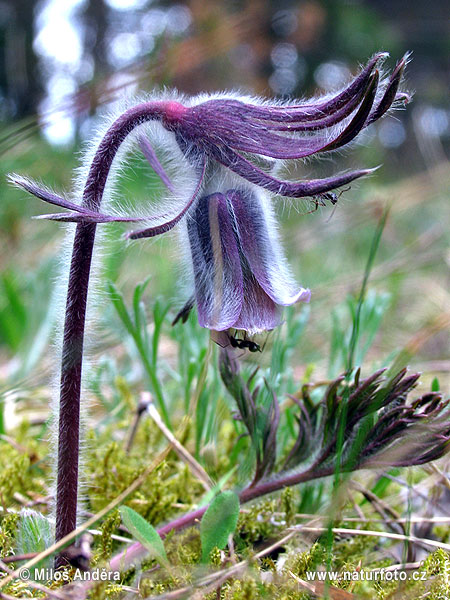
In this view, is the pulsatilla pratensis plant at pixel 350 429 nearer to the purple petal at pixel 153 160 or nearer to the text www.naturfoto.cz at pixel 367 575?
the text www.naturfoto.cz at pixel 367 575

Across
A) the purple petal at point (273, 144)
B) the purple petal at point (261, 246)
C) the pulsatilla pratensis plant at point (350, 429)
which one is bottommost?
the pulsatilla pratensis plant at point (350, 429)

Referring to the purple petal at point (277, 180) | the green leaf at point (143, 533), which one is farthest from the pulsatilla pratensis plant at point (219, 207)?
the green leaf at point (143, 533)

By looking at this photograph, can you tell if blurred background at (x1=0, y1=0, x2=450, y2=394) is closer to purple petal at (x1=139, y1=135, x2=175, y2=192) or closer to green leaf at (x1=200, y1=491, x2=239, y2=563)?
purple petal at (x1=139, y1=135, x2=175, y2=192)

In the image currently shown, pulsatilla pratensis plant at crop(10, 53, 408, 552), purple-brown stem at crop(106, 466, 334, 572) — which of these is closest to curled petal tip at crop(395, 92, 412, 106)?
pulsatilla pratensis plant at crop(10, 53, 408, 552)

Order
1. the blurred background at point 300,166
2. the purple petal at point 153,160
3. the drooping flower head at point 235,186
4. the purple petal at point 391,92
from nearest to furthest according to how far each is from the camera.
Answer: the purple petal at point 391,92
the drooping flower head at point 235,186
the purple petal at point 153,160
the blurred background at point 300,166

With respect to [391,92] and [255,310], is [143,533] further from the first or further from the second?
[391,92]

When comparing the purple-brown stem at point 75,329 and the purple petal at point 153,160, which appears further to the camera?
the purple petal at point 153,160

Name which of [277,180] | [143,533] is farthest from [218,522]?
[277,180]
